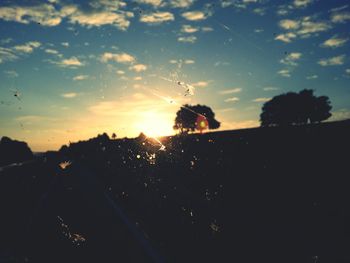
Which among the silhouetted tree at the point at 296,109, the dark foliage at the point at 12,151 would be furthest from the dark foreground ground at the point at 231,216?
the dark foliage at the point at 12,151

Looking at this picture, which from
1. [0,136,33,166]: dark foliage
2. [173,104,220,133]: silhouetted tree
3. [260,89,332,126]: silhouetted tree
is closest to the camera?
[260,89,332,126]: silhouetted tree

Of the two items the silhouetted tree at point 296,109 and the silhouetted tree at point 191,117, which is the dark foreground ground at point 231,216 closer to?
the silhouetted tree at point 296,109

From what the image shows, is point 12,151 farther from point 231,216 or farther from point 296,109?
point 231,216

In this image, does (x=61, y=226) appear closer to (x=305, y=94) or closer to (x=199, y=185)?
(x=199, y=185)

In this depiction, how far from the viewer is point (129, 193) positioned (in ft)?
49.8

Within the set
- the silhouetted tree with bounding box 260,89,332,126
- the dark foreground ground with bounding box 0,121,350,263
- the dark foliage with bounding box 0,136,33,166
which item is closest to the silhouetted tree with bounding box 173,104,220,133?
the silhouetted tree with bounding box 260,89,332,126

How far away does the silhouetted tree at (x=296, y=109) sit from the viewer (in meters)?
71.9

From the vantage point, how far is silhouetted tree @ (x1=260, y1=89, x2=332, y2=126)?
7188 centimetres

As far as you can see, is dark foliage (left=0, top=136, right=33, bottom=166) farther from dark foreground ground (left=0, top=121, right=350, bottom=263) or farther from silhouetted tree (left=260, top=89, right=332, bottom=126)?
dark foreground ground (left=0, top=121, right=350, bottom=263)

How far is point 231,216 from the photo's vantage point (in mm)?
8023

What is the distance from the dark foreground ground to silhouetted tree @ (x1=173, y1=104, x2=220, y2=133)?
94.1 m

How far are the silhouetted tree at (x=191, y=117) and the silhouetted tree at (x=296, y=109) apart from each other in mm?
26519

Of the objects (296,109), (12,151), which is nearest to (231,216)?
(296,109)

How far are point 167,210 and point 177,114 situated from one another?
105m
